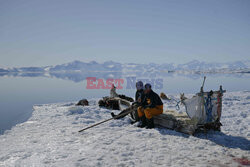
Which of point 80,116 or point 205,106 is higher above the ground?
point 205,106

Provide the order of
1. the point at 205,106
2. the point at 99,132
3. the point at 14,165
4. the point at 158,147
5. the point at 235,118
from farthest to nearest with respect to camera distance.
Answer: the point at 235,118, the point at 99,132, the point at 205,106, the point at 158,147, the point at 14,165

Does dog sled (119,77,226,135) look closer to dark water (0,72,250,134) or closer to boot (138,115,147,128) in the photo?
boot (138,115,147,128)

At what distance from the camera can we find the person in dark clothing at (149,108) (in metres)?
7.55

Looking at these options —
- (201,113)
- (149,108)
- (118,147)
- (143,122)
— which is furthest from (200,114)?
(118,147)

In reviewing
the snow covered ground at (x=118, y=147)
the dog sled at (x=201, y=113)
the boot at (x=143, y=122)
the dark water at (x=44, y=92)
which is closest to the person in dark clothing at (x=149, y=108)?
the boot at (x=143, y=122)

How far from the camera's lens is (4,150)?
575cm

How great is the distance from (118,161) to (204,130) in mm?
3222

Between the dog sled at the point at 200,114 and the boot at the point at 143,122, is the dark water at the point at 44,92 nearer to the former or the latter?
the boot at the point at 143,122

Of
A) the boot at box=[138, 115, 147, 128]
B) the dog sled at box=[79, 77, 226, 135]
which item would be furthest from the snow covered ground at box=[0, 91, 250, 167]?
the boot at box=[138, 115, 147, 128]

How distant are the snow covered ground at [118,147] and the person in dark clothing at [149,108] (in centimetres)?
48

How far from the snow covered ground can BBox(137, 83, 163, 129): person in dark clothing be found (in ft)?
1.58

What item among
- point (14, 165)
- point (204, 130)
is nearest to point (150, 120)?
point (204, 130)

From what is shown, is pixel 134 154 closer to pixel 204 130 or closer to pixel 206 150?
pixel 206 150

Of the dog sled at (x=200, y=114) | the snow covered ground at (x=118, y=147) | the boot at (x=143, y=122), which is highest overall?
the dog sled at (x=200, y=114)
